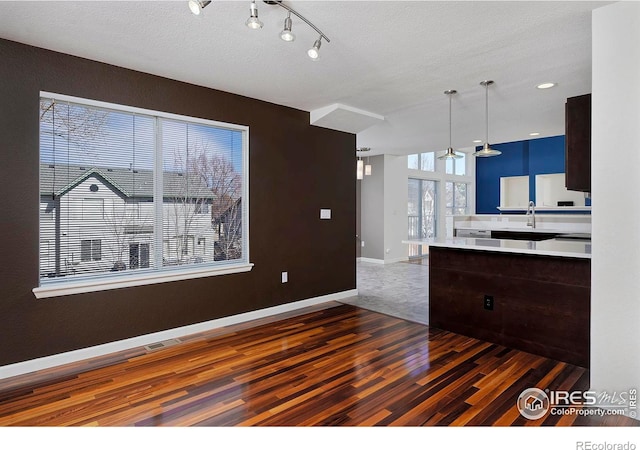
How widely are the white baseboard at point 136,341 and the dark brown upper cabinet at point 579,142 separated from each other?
306 centimetres

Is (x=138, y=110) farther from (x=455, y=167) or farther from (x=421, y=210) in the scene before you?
(x=455, y=167)

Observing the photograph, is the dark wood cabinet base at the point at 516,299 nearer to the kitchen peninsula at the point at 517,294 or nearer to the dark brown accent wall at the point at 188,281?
the kitchen peninsula at the point at 517,294

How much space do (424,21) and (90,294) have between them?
3291mm

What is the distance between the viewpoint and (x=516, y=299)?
314 centimetres

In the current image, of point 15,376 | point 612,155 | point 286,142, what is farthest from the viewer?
point 286,142

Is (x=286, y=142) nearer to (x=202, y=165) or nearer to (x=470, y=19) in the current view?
(x=202, y=165)

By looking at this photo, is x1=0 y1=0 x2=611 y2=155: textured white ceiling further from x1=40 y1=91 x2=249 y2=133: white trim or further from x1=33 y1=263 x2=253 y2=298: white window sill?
x1=33 y1=263 x2=253 y2=298: white window sill

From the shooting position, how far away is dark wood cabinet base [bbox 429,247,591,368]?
2.81 metres

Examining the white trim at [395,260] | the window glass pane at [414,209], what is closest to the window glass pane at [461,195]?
the window glass pane at [414,209]

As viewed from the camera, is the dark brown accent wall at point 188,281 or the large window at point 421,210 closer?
the dark brown accent wall at point 188,281

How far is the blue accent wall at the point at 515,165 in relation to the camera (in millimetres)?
8852

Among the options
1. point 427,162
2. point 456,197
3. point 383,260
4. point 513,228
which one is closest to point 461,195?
point 456,197

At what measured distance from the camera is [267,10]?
229 centimetres
